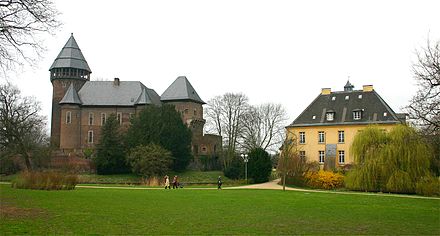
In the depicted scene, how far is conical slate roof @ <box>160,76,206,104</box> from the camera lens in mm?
65312

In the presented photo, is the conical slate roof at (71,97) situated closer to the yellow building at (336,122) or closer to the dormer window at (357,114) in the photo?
the yellow building at (336,122)

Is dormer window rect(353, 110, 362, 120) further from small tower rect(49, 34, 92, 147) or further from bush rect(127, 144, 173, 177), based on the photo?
small tower rect(49, 34, 92, 147)

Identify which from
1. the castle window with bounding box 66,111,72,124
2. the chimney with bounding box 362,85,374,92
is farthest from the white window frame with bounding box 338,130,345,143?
the castle window with bounding box 66,111,72,124

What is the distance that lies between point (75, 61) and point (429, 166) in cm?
5261

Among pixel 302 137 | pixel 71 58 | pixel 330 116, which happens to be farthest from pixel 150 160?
pixel 71 58

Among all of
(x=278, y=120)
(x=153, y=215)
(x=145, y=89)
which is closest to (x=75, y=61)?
(x=145, y=89)

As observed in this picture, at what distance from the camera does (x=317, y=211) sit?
17.0 metres

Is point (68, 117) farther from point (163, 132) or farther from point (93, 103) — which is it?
point (163, 132)

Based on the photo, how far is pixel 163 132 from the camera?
53625mm

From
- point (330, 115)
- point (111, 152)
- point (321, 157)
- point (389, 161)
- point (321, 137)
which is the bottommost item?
point (389, 161)

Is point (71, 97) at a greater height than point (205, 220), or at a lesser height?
greater

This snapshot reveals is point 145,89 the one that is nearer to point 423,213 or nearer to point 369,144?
point 369,144

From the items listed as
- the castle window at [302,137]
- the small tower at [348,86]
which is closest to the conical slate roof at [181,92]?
the castle window at [302,137]

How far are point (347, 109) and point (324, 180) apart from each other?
13195 millimetres
